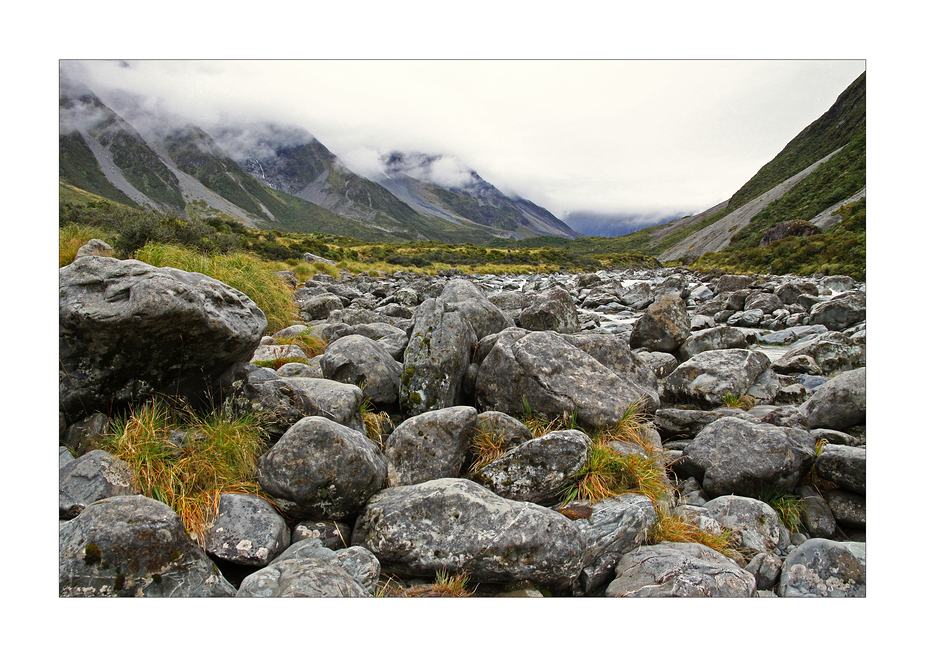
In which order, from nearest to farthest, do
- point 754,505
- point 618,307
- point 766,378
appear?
point 754,505 < point 766,378 < point 618,307

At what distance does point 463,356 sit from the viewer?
549 centimetres

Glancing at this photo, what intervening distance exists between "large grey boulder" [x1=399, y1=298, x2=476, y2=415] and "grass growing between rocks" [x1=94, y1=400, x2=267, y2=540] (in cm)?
172

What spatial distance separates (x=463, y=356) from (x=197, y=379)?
9.47 feet

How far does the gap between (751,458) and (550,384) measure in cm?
228

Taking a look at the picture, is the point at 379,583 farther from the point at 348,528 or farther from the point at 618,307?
the point at 618,307

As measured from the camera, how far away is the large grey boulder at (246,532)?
10.4 feet

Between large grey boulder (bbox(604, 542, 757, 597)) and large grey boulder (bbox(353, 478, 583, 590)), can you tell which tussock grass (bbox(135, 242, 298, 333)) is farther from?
large grey boulder (bbox(604, 542, 757, 597))

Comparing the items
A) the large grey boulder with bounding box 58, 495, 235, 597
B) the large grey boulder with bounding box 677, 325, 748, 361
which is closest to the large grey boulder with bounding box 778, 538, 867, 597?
the large grey boulder with bounding box 58, 495, 235, 597

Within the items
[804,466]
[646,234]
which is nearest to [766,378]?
[804,466]

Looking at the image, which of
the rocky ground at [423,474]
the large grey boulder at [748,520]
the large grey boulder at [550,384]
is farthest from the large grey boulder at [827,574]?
the large grey boulder at [550,384]

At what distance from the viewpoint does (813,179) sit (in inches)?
1558

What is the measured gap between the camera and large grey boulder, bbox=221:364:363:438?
436cm

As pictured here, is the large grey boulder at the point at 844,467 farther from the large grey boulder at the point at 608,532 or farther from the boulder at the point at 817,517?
the large grey boulder at the point at 608,532

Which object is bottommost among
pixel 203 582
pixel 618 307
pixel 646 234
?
pixel 203 582
